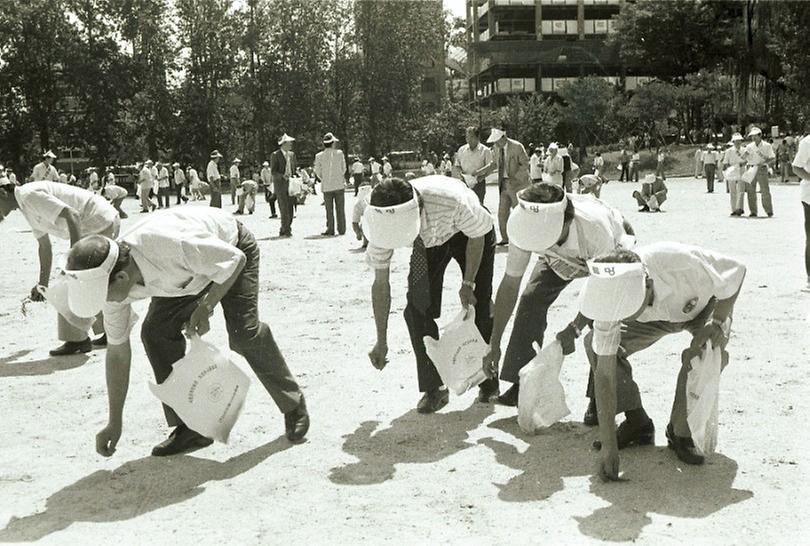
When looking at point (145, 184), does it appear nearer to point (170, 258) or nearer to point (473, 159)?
point (473, 159)

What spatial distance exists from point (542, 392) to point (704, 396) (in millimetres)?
950

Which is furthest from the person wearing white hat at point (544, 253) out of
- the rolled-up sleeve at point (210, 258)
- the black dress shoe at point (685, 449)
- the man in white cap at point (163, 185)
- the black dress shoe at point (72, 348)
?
the man in white cap at point (163, 185)

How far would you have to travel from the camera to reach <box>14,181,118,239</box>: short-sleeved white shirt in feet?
24.9

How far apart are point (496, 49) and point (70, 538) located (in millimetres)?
80232

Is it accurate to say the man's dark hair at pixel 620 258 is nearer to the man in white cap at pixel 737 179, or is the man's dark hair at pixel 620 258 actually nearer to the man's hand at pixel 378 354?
the man's hand at pixel 378 354

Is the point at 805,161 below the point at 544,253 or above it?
above

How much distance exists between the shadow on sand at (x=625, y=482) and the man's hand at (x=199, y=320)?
1739 millimetres

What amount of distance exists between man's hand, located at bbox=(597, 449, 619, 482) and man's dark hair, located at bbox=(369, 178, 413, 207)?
5.68ft

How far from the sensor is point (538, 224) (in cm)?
505

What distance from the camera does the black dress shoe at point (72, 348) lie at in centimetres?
830

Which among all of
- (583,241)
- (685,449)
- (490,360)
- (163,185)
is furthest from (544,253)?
(163,185)

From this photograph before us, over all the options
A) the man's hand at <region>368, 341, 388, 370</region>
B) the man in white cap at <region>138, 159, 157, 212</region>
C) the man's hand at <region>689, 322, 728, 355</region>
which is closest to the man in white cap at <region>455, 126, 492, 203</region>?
the man's hand at <region>368, 341, 388, 370</region>

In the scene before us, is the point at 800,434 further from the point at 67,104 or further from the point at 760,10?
the point at 67,104

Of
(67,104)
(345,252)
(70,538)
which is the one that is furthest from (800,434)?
(67,104)
